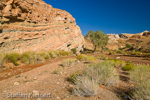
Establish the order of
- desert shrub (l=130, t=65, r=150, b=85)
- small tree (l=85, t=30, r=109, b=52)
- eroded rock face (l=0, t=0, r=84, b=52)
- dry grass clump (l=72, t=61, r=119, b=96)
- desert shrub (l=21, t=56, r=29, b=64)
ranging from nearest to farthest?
dry grass clump (l=72, t=61, r=119, b=96) → desert shrub (l=130, t=65, r=150, b=85) → desert shrub (l=21, t=56, r=29, b=64) → eroded rock face (l=0, t=0, r=84, b=52) → small tree (l=85, t=30, r=109, b=52)

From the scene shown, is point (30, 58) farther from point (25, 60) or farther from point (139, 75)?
point (139, 75)

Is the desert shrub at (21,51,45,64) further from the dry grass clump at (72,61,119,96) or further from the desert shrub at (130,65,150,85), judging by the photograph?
the desert shrub at (130,65,150,85)

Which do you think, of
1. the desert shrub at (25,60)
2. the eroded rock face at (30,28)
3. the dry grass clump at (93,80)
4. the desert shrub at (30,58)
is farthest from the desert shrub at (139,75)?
the eroded rock face at (30,28)

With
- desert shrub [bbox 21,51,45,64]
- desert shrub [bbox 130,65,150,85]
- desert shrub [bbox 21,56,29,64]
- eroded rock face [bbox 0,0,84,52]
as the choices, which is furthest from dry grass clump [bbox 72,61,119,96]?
eroded rock face [bbox 0,0,84,52]

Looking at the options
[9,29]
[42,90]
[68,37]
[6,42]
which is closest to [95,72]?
[42,90]

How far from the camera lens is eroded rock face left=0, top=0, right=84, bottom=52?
9.89m

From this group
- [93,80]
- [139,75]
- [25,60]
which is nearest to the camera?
[93,80]

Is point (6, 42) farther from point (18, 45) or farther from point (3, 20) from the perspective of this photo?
point (3, 20)

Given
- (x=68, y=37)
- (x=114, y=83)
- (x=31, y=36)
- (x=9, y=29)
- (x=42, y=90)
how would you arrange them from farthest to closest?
(x=68, y=37) < (x=31, y=36) < (x=9, y=29) < (x=114, y=83) < (x=42, y=90)

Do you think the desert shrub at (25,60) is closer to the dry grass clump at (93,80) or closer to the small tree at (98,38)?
the dry grass clump at (93,80)

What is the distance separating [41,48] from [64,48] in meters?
6.07

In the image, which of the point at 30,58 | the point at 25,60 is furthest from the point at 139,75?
the point at 30,58

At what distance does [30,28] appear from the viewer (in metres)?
12.7

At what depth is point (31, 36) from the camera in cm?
1263
